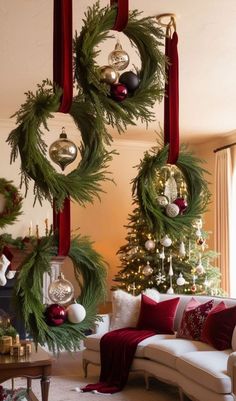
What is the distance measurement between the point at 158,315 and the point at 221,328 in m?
0.99

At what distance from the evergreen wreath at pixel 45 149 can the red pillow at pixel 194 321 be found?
160 inches

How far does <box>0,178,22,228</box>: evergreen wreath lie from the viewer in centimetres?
695

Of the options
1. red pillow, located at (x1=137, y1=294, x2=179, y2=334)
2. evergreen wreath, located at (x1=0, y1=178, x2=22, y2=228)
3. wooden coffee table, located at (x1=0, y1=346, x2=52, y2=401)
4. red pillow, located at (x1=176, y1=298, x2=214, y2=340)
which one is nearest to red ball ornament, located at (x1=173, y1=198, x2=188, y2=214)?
wooden coffee table, located at (x1=0, y1=346, x2=52, y2=401)

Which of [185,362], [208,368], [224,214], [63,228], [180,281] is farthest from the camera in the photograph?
[224,214]

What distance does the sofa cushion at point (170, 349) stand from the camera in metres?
4.59

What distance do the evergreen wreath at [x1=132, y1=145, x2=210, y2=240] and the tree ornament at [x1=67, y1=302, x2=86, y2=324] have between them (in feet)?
0.80

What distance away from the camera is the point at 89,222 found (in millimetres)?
8484

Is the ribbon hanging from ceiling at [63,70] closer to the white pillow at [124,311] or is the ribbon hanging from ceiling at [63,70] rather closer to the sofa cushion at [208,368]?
the sofa cushion at [208,368]

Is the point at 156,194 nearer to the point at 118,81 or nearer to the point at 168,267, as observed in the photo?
the point at 118,81

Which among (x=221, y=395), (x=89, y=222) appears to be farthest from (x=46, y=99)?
(x=89, y=222)

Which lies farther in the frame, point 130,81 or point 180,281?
point 180,281

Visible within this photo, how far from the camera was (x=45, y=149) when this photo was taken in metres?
1.09

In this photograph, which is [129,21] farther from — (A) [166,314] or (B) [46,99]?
(A) [166,314]

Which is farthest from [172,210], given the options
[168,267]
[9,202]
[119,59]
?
[9,202]
